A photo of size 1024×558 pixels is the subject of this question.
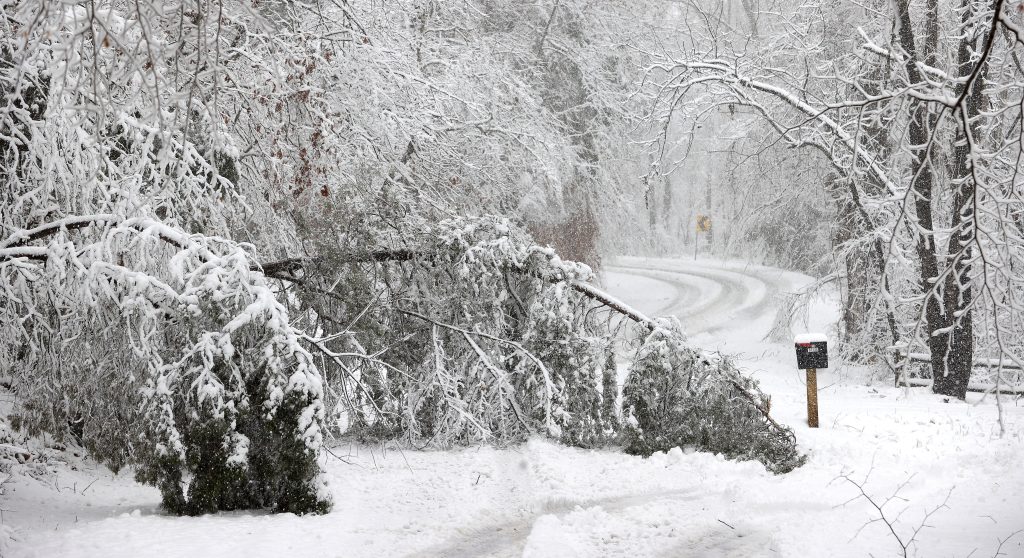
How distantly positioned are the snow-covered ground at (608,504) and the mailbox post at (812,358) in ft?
0.67

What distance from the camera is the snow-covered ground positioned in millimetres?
4977

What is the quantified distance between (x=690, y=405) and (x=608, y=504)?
1868 mm

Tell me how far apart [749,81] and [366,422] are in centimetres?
647

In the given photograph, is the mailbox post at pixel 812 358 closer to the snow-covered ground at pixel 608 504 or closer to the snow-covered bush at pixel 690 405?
the snow-covered ground at pixel 608 504

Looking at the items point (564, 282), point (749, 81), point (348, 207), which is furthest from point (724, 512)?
point (749, 81)

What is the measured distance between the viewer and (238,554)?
480 centimetres

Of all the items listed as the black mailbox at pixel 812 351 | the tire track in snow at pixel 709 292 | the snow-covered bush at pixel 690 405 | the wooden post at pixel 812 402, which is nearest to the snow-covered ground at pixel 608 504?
the wooden post at pixel 812 402

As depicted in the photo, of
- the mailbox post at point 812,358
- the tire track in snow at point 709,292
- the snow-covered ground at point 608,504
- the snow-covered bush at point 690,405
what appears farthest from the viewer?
the tire track in snow at point 709,292

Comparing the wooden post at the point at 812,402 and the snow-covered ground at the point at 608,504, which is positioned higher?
the wooden post at the point at 812,402

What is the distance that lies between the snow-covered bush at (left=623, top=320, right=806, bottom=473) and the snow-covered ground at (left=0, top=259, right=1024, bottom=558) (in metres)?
0.30

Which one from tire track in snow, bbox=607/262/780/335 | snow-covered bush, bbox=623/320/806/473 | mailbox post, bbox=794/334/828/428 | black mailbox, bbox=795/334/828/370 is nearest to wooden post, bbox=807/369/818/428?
mailbox post, bbox=794/334/828/428

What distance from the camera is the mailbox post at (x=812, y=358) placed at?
8008mm

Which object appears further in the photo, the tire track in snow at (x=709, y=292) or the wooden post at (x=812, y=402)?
the tire track in snow at (x=709, y=292)

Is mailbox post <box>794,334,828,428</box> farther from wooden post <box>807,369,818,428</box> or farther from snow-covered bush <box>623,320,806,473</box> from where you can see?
snow-covered bush <box>623,320,806,473</box>
